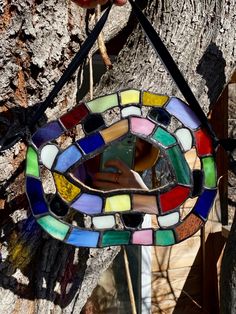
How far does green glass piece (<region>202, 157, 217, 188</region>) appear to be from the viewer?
2.91 feet

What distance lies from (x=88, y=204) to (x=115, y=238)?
0.07 metres

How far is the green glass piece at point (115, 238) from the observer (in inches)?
34.4

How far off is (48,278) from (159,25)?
542 mm

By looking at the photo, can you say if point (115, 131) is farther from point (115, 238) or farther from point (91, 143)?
point (115, 238)

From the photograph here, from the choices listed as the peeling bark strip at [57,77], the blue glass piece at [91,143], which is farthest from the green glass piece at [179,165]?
the peeling bark strip at [57,77]

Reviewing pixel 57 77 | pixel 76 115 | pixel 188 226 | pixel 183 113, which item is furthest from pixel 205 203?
pixel 57 77

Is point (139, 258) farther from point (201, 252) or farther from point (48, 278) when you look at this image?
point (48, 278)

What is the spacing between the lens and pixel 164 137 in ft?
2.84

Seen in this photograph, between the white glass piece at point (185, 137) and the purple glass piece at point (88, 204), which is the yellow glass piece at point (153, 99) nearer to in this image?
the white glass piece at point (185, 137)

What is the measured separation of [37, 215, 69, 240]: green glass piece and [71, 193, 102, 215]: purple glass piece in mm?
36

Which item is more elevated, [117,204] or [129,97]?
[129,97]

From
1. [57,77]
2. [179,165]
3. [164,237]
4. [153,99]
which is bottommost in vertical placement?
[164,237]

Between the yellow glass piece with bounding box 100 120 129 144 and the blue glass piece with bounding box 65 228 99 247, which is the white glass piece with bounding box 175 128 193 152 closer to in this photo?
the yellow glass piece with bounding box 100 120 129 144

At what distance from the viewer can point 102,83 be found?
1.14 metres
